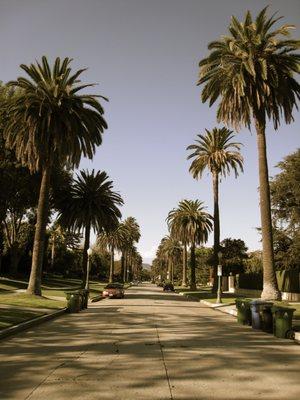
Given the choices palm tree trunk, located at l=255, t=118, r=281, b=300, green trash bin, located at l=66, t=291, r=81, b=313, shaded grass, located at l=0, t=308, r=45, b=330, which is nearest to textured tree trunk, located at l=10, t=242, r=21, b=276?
green trash bin, located at l=66, t=291, r=81, b=313

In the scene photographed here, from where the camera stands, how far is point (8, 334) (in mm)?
13789

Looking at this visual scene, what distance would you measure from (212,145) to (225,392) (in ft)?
142

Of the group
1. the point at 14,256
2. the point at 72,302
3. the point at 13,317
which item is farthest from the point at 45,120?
the point at 14,256

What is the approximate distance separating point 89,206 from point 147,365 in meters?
40.5

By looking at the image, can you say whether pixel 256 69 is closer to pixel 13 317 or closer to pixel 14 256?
pixel 13 317

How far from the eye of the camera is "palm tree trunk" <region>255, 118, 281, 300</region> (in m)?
27.2

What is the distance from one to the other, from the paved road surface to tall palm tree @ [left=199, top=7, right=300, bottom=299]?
13.2m

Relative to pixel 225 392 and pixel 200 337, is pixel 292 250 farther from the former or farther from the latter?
pixel 225 392

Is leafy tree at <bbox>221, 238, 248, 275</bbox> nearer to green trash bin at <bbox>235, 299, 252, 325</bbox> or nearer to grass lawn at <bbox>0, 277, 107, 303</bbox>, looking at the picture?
grass lawn at <bbox>0, 277, 107, 303</bbox>

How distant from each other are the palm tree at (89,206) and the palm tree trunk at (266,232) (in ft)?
80.4

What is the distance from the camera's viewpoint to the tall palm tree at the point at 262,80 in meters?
27.3

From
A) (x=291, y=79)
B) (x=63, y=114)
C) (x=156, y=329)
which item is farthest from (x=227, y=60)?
(x=156, y=329)

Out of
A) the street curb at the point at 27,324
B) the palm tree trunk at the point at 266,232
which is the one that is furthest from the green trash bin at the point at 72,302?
the palm tree trunk at the point at 266,232

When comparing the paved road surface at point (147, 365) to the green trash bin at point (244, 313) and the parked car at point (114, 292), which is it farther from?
the parked car at point (114, 292)
